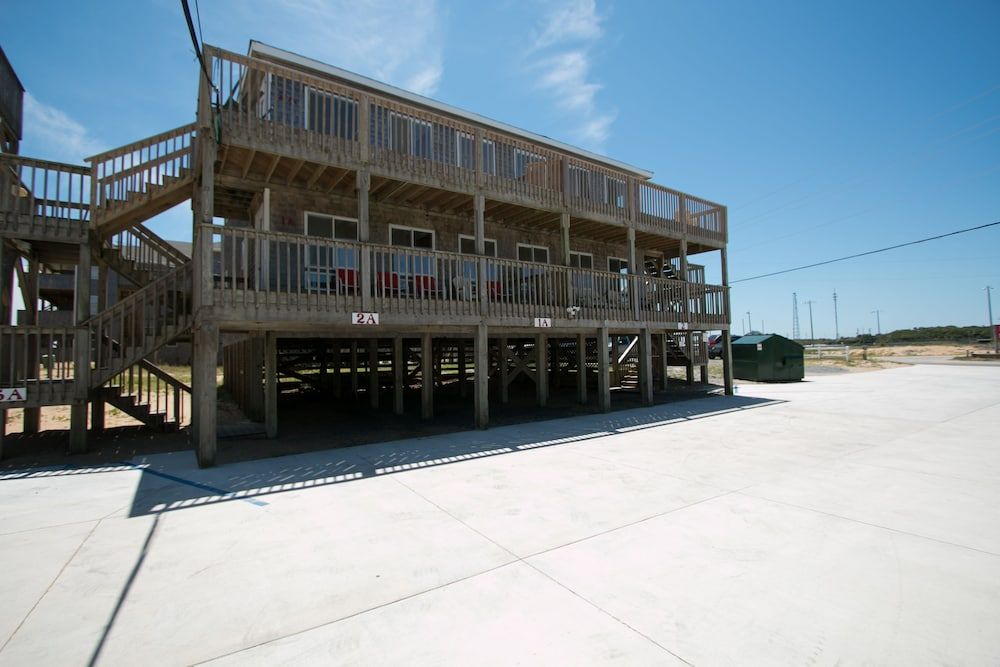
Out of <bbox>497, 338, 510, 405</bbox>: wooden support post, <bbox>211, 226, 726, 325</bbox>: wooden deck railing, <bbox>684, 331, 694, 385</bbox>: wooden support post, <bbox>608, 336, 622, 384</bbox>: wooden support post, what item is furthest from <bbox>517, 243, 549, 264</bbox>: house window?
<bbox>684, 331, 694, 385</bbox>: wooden support post

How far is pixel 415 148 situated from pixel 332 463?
846cm

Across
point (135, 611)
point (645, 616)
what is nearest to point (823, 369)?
point (645, 616)

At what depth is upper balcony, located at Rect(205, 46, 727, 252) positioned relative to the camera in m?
8.23

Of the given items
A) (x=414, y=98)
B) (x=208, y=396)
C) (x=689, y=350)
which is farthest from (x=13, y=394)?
(x=689, y=350)

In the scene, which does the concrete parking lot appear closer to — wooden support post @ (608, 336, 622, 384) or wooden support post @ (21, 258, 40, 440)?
wooden support post @ (21, 258, 40, 440)

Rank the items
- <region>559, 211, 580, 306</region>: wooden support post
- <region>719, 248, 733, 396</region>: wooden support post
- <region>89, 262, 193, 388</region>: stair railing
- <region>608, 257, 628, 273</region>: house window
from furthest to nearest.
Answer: <region>608, 257, 628, 273</region>: house window
<region>719, 248, 733, 396</region>: wooden support post
<region>559, 211, 580, 306</region>: wooden support post
<region>89, 262, 193, 388</region>: stair railing

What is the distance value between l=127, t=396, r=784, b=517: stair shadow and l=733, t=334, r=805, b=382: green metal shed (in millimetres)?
13477

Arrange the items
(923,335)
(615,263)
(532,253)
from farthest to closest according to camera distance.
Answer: (923,335)
(615,263)
(532,253)

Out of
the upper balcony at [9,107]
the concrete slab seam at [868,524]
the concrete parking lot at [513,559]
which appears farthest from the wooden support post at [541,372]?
the upper balcony at [9,107]

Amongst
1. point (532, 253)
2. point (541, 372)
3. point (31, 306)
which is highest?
point (532, 253)

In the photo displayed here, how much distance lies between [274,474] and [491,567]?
14.6ft

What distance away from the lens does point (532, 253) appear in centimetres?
1473

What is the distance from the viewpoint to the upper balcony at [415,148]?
8234 millimetres

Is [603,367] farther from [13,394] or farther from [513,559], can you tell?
[13,394]
